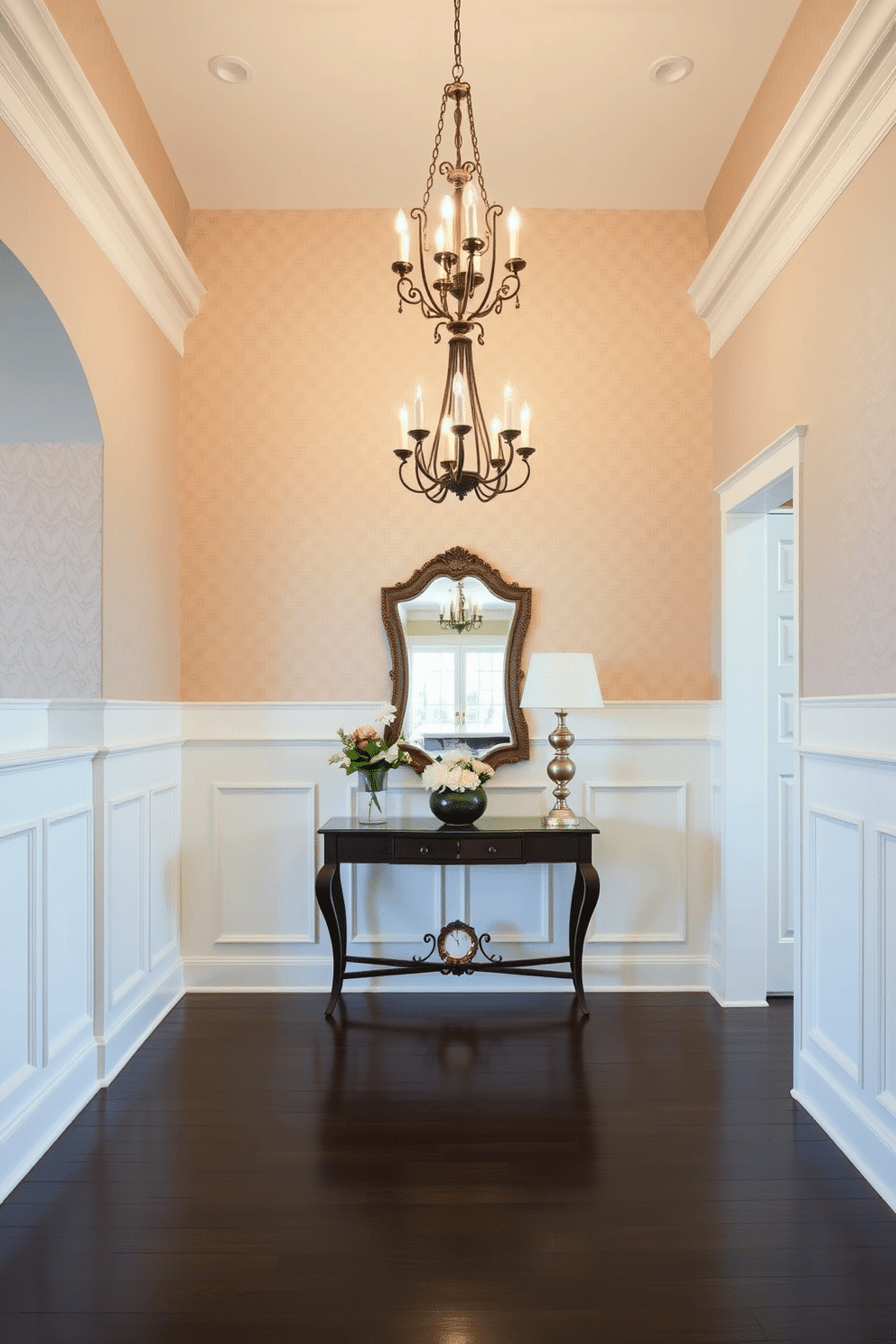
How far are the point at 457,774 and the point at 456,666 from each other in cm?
66

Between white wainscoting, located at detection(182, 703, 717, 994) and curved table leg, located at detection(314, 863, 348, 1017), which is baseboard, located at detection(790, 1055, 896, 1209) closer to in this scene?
white wainscoting, located at detection(182, 703, 717, 994)

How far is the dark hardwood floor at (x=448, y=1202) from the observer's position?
213cm

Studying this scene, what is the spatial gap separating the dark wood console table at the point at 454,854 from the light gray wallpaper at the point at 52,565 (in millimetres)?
1280

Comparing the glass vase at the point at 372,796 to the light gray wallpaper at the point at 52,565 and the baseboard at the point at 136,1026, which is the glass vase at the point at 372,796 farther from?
the light gray wallpaper at the point at 52,565

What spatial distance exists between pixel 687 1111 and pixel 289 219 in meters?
4.18

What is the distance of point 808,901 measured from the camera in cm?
329

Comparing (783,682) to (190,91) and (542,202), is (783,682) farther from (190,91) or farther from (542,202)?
(190,91)

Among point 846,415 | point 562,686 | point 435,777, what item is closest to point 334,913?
point 435,777

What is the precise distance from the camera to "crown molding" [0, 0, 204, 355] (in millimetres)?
2625

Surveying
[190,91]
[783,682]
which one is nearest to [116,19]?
[190,91]

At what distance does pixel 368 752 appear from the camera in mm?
4246

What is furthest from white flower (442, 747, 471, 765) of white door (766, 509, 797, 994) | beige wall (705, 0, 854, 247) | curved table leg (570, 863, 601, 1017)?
beige wall (705, 0, 854, 247)

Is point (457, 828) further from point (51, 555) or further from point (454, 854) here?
point (51, 555)

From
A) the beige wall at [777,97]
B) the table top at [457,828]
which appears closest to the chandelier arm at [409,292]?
the beige wall at [777,97]
